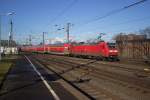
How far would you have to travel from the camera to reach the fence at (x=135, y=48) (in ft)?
166

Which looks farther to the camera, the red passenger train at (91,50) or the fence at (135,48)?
the fence at (135,48)

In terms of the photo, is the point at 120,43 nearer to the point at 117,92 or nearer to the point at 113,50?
the point at 113,50

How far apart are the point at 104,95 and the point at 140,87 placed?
273 cm

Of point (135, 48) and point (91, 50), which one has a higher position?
point (135, 48)

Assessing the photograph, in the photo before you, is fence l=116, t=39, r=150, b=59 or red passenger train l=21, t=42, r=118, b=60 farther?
fence l=116, t=39, r=150, b=59

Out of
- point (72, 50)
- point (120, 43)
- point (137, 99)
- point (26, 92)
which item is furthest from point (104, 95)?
point (72, 50)

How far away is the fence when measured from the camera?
5072 centimetres

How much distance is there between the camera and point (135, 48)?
54.6m

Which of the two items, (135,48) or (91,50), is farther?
(135,48)

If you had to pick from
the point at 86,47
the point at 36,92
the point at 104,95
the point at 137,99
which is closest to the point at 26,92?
the point at 36,92

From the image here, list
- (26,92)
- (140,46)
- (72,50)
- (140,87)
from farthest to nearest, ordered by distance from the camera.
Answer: (72,50)
(140,46)
(140,87)
(26,92)

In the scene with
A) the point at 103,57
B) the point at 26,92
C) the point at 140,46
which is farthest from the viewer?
the point at 140,46

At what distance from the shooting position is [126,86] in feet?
49.9

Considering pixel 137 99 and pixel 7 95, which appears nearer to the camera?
pixel 137 99
